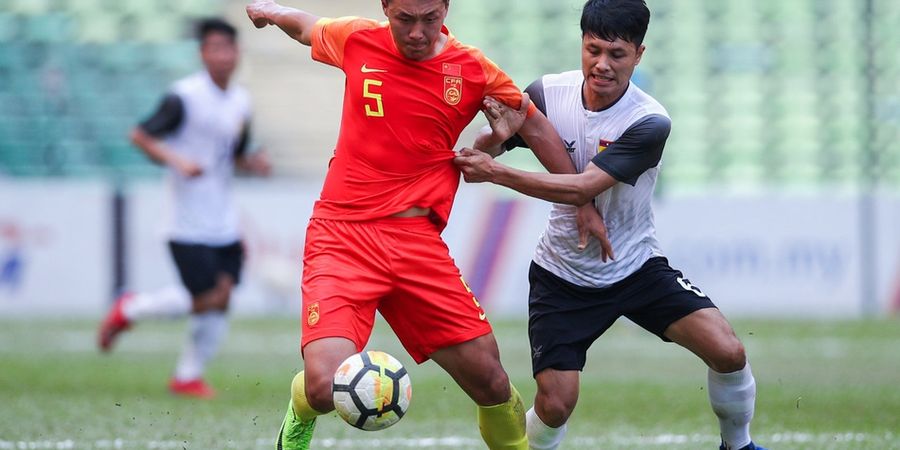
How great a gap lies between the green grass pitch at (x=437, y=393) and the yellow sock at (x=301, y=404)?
1.17m

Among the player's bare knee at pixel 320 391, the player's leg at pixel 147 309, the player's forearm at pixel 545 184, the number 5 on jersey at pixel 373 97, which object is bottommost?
the player's leg at pixel 147 309

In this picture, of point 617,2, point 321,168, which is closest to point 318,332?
point 617,2

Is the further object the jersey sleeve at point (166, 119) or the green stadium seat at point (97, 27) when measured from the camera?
the green stadium seat at point (97, 27)

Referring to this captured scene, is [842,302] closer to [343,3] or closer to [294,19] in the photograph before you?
[343,3]

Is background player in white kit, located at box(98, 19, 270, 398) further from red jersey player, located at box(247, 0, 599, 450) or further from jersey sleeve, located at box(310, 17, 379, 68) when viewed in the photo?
red jersey player, located at box(247, 0, 599, 450)

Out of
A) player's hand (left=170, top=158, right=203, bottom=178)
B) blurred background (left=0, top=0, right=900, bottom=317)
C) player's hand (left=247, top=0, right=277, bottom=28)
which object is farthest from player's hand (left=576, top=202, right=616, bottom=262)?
blurred background (left=0, top=0, right=900, bottom=317)

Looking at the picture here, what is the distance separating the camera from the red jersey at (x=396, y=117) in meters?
5.31

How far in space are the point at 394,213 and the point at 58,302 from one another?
8802mm

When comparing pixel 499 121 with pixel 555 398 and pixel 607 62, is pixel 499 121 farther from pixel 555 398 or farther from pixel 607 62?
pixel 555 398

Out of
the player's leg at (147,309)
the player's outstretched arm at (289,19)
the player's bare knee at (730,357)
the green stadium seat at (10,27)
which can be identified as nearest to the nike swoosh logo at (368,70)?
the player's outstretched arm at (289,19)

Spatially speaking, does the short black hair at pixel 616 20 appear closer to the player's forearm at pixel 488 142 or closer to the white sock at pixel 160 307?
the player's forearm at pixel 488 142

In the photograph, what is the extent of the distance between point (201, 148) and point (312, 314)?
432cm

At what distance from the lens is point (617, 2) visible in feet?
17.8

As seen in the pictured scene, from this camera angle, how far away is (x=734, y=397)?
5.62 m
